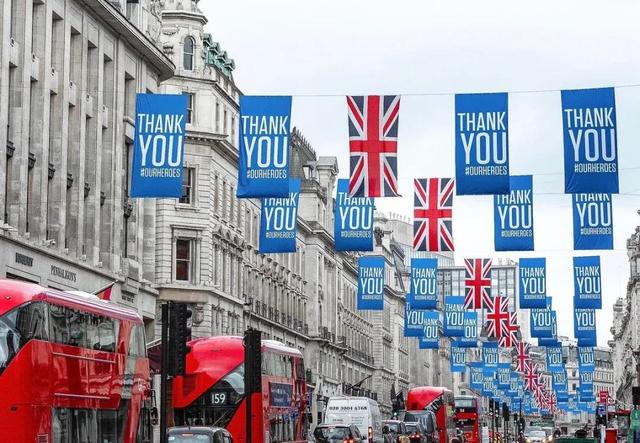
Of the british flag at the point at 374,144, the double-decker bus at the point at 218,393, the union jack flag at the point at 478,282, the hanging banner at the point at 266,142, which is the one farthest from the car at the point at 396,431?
the hanging banner at the point at 266,142

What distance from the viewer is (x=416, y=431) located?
64312 millimetres

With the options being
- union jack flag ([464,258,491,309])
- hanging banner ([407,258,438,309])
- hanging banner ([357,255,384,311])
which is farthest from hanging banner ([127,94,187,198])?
union jack flag ([464,258,491,309])

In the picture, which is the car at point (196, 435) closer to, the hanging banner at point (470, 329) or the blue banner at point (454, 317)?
the blue banner at point (454, 317)

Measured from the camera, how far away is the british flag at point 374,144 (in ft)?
124

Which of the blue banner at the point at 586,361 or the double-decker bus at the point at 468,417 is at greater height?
the blue banner at the point at 586,361

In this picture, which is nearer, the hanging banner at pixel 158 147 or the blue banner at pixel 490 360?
the hanging banner at pixel 158 147

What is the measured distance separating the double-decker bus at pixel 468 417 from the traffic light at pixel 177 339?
57719 mm

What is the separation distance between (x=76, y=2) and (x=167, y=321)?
2444 cm

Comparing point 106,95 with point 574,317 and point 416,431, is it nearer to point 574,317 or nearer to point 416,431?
point 416,431

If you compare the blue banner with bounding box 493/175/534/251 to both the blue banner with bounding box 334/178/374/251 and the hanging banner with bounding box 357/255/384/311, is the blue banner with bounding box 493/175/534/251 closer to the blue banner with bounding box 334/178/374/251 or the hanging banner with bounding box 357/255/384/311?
the blue banner with bounding box 334/178/374/251

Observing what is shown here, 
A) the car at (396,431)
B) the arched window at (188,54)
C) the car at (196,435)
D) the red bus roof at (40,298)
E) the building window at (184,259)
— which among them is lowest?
the car at (196,435)

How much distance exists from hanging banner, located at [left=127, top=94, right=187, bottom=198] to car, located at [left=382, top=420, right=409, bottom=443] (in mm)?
21551

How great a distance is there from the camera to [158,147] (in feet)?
126

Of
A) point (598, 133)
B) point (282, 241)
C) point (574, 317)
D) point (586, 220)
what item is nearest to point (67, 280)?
point (282, 241)
